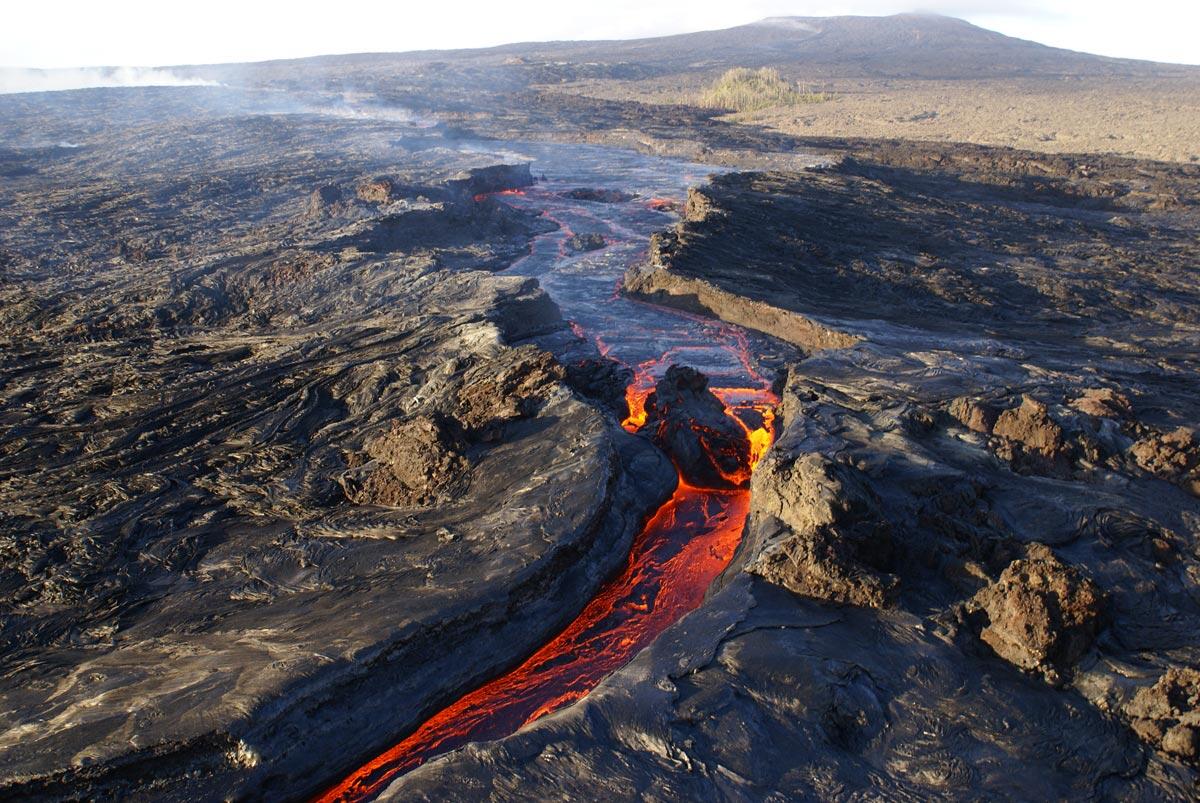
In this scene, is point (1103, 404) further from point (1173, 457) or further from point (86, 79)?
point (86, 79)

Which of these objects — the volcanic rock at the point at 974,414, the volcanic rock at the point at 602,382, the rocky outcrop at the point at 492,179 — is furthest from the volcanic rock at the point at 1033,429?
the rocky outcrop at the point at 492,179

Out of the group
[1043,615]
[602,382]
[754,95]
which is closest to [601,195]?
[602,382]

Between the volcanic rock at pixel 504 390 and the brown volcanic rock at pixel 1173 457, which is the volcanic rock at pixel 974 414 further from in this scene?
the volcanic rock at pixel 504 390

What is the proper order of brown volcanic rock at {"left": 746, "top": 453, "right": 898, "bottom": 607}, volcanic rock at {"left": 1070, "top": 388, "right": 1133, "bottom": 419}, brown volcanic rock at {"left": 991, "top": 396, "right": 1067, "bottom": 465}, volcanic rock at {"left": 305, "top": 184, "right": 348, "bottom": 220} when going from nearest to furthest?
1. brown volcanic rock at {"left": 746, "top": 453, "right": 898, "bottom": 607}
2. brown volcanic rock at {"left": 991, "top": 396, "right": 1067, "bottom": 465}
3. volcanic rock at {"left": 1070, "top": 388, "right": 1133, "bottom": 419}
4. volcanic rock at {"left": 305, "top": 184, "right": 348, "bottom": 220}

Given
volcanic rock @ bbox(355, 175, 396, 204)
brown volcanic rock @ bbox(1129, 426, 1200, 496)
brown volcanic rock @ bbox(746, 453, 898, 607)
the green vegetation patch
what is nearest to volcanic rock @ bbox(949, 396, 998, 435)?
brown volcanic rock @ bbox(1129, 426, 1200, 496)

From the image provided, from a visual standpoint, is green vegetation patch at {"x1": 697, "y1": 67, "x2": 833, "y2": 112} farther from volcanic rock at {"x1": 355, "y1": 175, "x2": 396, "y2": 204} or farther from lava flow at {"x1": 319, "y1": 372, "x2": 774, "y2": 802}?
lava flow at {"x1": 319, "y1": 372, "x2": 774, "y2": 802}

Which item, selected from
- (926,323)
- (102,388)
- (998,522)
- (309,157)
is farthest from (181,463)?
(309,157)

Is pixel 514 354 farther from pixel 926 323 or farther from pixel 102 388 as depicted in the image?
pixel 926 323
